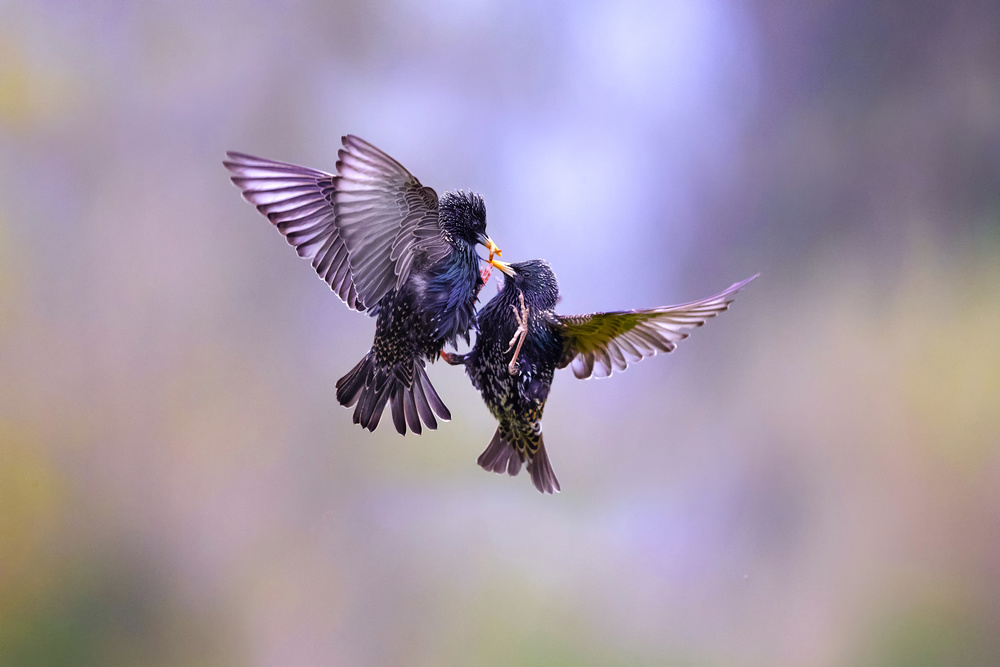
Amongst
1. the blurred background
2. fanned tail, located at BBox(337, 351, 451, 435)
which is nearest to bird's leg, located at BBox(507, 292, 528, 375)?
fanned tail, located at BBox(337, 351, 451, 435)

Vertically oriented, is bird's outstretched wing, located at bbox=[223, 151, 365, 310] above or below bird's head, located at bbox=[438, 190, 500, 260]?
below

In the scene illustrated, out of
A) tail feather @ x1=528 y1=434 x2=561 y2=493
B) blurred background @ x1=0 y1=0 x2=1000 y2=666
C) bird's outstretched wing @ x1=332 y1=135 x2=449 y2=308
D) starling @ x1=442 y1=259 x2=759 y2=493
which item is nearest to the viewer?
bird's outstretched wing @ x1=332 y1=135 x2=449 y2=308

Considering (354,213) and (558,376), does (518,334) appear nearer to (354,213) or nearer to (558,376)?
(354,213)

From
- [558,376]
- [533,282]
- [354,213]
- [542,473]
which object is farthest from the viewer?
[558,376]

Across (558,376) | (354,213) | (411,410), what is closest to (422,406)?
(411,410)

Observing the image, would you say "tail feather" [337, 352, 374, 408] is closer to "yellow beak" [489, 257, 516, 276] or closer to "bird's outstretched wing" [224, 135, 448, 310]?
"bird's outstretched wing" [224, 135, 448, 310]

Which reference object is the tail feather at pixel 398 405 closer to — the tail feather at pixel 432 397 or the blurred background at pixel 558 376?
the tail feather at pixel 432 397

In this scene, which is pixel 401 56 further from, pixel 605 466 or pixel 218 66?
pixel 605 466

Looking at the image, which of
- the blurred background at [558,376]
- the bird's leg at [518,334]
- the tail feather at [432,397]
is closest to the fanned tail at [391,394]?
the tail feather at [432,397]
